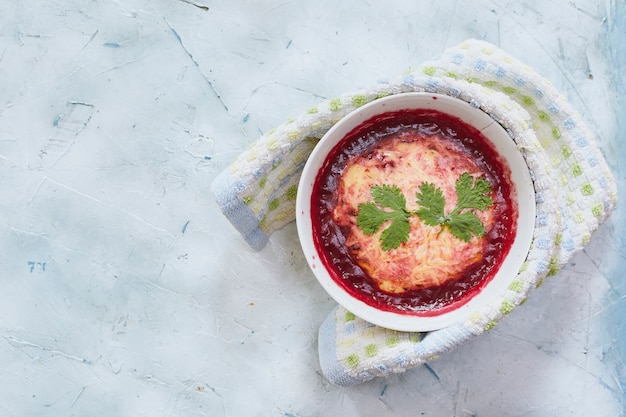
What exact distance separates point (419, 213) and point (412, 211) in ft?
0.04

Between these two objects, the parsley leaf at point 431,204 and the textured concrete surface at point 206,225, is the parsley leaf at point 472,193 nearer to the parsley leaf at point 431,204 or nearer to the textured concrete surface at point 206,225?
the parsley leaf at point 431,204

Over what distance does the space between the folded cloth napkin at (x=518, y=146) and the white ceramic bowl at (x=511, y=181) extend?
0.06 ft

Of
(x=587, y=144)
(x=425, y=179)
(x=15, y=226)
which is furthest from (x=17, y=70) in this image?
(x=587, y=144)

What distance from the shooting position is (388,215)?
1.45 m

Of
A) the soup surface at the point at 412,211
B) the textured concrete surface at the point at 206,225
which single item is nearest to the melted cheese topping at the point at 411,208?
the soup surface at the point at 412,211

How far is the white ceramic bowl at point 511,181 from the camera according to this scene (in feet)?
4.79

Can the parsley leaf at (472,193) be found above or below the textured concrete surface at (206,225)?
above

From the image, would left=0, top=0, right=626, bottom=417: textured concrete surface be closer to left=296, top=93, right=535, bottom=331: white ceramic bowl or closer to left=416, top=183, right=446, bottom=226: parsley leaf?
left=296, top=93, right=535, bottom=331: white ceramic bowl

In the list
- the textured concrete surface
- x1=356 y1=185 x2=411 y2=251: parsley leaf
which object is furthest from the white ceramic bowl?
the textured concrete surface

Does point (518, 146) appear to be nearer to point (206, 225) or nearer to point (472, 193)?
point (472, 193)

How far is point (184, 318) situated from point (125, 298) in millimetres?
141

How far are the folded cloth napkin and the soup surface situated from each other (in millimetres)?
54

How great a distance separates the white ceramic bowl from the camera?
146 centimetres

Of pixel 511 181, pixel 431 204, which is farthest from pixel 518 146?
pixel 431 204
